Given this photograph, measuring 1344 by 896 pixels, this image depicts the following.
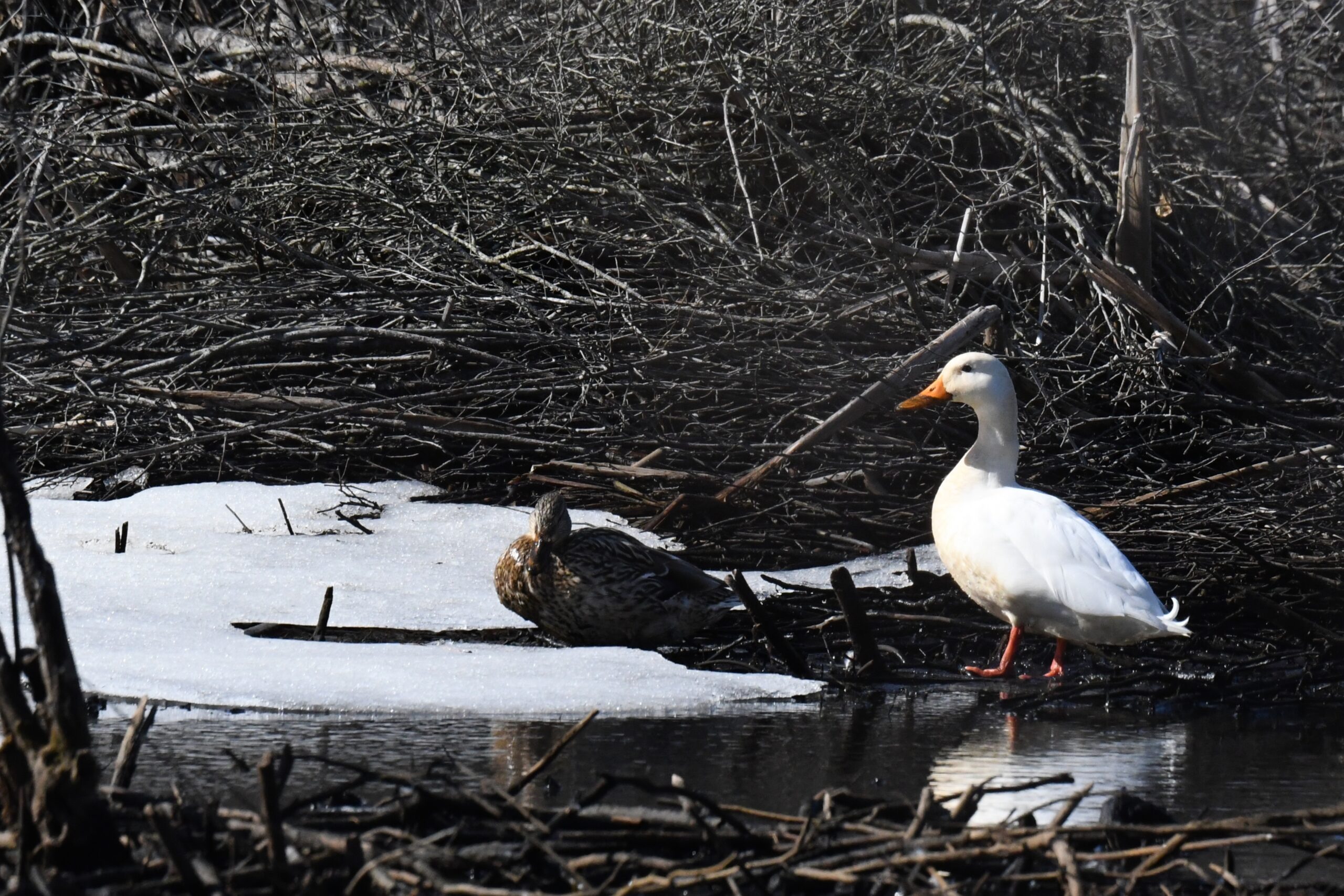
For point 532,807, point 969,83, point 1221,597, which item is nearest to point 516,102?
point 969,83

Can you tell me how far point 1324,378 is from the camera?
7527 mm

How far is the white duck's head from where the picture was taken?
235 inches

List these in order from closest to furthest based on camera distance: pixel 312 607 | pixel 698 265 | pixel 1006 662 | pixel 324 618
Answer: pixel 324 618 → pixel 1006 662 → pixel 312 607 → pixel 698 265

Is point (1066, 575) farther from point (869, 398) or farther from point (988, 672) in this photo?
point (869, 398)

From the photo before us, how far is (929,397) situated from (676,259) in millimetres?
2450

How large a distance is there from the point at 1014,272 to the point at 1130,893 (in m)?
5.09

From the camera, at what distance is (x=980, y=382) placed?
19.6 feet

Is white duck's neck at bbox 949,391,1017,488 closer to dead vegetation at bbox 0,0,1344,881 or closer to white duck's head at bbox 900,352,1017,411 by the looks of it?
white duck's head at bbox 900,352,1017,411

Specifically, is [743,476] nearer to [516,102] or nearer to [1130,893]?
[516,102]

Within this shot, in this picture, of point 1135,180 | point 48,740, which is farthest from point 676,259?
point 48,740

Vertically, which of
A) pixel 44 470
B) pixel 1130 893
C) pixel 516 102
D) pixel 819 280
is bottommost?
pixel 44 470

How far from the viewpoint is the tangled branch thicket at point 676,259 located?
730 centimetres

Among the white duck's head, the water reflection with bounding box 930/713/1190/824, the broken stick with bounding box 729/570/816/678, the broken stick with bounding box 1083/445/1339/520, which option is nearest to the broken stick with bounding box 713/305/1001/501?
the white duck's head

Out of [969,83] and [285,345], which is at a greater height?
[969,83]
